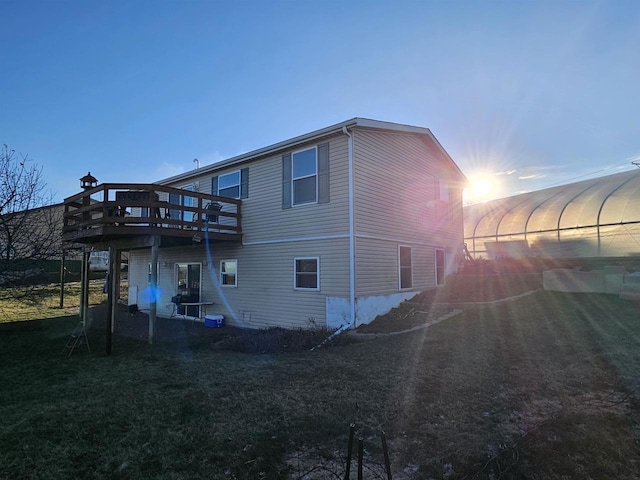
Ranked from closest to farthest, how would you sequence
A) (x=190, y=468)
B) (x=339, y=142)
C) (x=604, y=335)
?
1. (x=190, y=468)
2. (x=604, y=335)
3. (x=339, y=142)

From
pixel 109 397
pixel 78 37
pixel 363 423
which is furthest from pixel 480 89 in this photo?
pixel 109 397

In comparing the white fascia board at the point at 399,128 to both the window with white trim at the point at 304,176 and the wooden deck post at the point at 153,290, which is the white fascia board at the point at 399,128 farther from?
the wooden deck post at the point at 153,290

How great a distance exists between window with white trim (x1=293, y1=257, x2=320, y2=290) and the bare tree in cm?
807

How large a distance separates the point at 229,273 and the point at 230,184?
3.17 metres

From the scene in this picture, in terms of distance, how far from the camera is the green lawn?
11.0 ft

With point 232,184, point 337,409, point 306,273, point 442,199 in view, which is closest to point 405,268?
point 306,273

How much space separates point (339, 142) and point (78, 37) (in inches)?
289

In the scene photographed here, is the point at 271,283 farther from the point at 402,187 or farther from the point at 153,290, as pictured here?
the point at 402,187

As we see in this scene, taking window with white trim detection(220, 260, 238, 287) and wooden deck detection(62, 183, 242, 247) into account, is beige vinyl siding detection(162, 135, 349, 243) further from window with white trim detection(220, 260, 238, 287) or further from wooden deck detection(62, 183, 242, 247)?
window with white trim detection(220, 260, 238, 287)

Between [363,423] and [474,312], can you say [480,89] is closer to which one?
[474,312]

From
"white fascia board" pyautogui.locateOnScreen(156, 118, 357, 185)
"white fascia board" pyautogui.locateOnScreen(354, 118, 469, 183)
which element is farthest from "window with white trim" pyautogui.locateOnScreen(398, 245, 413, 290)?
"white fascia board" pyautogui.locateOnScreen(156, 118, 357, 185)

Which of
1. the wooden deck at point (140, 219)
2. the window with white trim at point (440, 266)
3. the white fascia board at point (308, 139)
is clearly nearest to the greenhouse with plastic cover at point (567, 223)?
the window with white trim at point (440, 266)

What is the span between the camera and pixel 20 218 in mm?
10852

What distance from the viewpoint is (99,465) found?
135 inches
